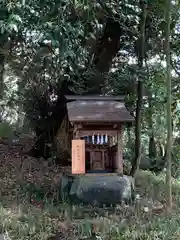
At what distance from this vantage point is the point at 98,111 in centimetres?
764

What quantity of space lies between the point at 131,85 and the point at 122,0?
3.25 metres

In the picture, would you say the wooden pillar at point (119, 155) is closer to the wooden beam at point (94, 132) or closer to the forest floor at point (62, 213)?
the wooden beam at point (94, 132)

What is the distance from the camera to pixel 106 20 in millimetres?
9609

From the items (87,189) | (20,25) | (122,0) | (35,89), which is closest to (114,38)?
(35,89)

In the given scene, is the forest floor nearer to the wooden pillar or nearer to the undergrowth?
the undergrowth

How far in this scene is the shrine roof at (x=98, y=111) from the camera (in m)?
7.34

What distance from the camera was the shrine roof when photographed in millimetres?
7338

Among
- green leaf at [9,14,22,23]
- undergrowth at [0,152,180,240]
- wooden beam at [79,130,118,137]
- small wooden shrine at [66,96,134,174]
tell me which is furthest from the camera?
wooden beam at [79,130,118,137]

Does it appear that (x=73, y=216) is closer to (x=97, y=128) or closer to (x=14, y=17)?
(x=97, y=128)

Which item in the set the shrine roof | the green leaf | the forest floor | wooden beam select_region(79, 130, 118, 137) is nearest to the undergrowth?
the forest floor

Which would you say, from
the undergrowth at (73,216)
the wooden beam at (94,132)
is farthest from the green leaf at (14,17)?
the wooden beam at (94,132)

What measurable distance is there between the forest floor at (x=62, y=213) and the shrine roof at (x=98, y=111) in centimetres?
186

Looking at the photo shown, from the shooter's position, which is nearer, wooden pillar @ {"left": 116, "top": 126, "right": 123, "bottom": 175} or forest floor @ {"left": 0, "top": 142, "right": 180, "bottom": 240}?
forest floor @ {"left": 0, "top": 142, "right": 180, "bottom": 240}

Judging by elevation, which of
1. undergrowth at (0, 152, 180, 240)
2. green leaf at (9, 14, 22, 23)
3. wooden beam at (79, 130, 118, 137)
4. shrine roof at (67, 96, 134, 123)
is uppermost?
green leaf at (9, 14, 22, 23)
